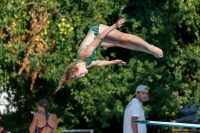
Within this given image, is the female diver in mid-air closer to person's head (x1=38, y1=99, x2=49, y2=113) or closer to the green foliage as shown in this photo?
person's head (x1=38, y1=99, x2=49, y2=113)

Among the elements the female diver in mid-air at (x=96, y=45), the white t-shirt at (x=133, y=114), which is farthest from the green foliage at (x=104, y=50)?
the female diver in mid-air at (x=96, y=45)

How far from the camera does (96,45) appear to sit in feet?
26.7

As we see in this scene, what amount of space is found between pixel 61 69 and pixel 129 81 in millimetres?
1255

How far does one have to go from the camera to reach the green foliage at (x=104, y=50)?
36.9ft

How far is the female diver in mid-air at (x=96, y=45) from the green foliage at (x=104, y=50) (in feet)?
8.33

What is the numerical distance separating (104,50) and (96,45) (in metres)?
3.93

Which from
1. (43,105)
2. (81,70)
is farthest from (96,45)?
(43,105)

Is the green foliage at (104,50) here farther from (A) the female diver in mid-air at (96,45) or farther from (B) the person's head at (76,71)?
(B) the person's head at (76,71)

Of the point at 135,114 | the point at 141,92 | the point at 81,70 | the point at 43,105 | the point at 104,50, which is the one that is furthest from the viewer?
the point at 104,50

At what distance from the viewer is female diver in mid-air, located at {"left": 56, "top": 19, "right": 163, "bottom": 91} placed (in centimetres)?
813

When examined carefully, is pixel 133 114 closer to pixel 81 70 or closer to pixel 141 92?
pixel 141 92

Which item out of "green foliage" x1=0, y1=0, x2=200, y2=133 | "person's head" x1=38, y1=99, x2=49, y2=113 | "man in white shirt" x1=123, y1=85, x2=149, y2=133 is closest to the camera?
"man in white shirt" x1=123, y1=85, x2=149, y2=133

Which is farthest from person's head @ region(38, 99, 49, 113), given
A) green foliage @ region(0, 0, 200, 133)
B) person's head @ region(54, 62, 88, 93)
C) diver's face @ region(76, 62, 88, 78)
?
diver's face @ region(76, 62, 88, 78)

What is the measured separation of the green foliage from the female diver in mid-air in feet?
8.33
